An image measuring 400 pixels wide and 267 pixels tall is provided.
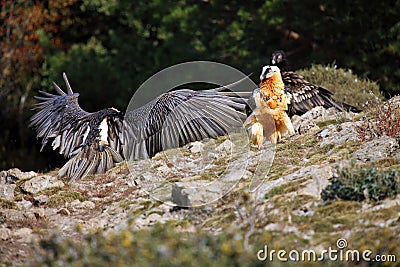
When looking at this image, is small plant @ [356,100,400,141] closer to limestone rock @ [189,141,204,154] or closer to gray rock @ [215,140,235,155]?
gray rock @ [215,140,235,155]

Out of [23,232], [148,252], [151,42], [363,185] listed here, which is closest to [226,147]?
[363,185]

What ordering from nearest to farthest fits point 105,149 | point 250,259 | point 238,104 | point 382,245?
point 250,259
point 382,245
point 238,104
point 105,149

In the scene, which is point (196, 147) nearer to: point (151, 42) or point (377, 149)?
point (377, 149)

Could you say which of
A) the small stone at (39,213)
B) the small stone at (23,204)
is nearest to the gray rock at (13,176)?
the small stone at (23,204)

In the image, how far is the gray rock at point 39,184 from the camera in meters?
8.41

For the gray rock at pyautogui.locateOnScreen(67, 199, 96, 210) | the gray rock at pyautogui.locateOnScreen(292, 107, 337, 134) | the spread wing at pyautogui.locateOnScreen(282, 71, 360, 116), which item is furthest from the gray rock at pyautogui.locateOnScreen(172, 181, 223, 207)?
the spread wing at pyautogui.locateOnScreen(282, 71, 360, 116)

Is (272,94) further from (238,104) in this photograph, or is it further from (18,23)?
(18,23)

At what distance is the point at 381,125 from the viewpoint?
8109 millimetres

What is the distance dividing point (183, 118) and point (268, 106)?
4.39 ft

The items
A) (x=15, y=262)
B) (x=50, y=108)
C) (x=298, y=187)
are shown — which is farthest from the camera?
(x=50, y=108)

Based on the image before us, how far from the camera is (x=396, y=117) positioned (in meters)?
8.23

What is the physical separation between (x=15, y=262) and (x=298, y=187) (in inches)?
107

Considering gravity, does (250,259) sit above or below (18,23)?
below

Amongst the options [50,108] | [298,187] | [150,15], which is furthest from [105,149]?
[150,15]
